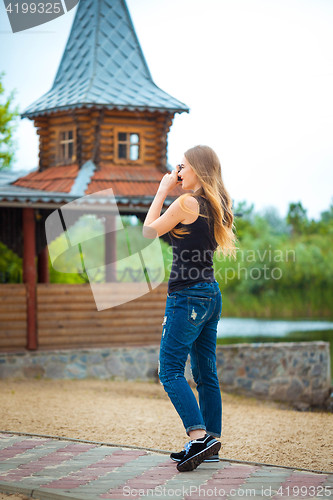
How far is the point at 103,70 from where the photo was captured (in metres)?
14.9

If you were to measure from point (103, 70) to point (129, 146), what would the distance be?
2.02 metres

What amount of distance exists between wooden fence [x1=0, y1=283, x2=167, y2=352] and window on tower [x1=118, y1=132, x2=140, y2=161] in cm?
294

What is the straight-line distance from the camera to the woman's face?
442 cm

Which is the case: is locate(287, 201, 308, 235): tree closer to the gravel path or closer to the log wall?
the log wall

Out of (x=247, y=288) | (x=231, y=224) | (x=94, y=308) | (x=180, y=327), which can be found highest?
(x=231, y=224)

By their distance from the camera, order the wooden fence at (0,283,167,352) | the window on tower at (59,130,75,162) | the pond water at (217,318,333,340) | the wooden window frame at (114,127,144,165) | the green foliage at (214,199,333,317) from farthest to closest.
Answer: the green foliage at (214,199,333,317) → the pond water at (217,318,333,340) → the window on tower at (59,130,75,162) → the wooden window frame at (114,127,144,165) → the wooden fence at (0,283,167,352)

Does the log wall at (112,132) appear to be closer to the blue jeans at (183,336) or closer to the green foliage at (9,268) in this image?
the green foliage at (9,268)

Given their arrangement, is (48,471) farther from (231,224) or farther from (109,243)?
(109,243)

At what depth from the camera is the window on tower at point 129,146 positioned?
14.0 m

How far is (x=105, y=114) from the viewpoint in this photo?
45.3ft

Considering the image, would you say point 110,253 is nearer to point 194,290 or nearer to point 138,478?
point 194,290

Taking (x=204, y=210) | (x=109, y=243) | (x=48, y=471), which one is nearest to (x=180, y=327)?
(x=204, y=210)

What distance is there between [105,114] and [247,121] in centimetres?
3272

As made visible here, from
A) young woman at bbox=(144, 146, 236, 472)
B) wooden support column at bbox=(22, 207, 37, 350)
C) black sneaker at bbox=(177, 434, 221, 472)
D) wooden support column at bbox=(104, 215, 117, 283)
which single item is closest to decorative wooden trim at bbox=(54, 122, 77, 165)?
wooden support column at bbox=(104, 215, 117, 283)
